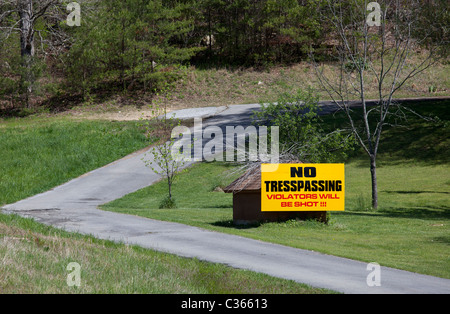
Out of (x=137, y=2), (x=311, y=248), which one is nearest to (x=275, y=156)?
(x=311, y=248)

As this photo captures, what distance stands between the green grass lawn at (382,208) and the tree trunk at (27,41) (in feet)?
63.9

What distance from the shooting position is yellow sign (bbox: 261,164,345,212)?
16.9m

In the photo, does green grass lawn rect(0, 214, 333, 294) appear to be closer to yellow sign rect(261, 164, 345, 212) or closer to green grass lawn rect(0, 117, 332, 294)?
green grass lawn rect(0, 117, 332, 294)

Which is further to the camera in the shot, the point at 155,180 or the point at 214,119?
the point at 214,119

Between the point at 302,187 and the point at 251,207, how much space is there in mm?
1757

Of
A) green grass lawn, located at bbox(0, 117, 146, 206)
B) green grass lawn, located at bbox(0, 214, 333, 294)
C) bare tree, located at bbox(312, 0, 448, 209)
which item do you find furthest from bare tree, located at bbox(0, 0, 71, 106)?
green grass lawn, located at bbox(0, 214, 333, 294)

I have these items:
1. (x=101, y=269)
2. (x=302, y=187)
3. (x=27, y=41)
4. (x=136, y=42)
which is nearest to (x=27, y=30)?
(x=27, y=41)

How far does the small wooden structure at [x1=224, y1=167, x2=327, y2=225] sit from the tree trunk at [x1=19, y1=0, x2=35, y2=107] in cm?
3062

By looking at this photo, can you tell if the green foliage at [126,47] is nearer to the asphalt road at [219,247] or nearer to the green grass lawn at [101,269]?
the asphalt road at [219,247]

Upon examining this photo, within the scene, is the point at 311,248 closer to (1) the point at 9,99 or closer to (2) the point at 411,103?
(2) the point at 411,103

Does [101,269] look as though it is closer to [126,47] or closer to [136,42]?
[136,42]

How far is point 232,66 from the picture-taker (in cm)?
5494

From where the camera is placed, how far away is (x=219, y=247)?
13.2 meters

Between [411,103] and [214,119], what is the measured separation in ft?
46.6
